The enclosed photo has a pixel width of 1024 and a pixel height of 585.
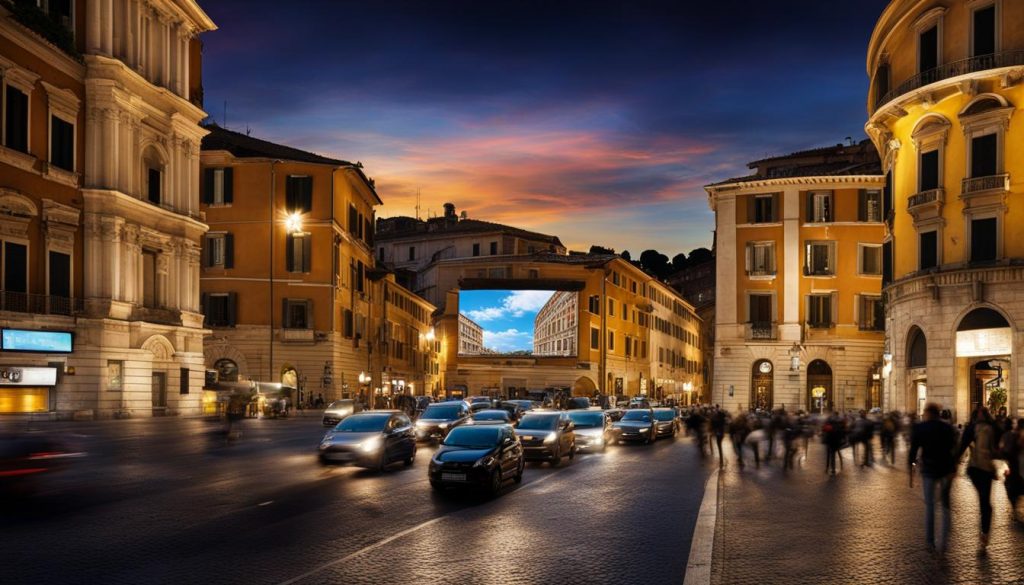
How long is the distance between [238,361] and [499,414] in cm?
3181

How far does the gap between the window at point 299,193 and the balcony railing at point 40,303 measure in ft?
74.5

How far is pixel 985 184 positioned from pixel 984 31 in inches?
249

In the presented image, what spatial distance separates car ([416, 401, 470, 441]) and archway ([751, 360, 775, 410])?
33584mm

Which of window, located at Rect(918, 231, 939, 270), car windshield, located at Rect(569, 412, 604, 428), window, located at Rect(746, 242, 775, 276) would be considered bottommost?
car windshield, located at Rect(569, 412, 604, 428)

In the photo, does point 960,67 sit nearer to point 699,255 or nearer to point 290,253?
point 290,253

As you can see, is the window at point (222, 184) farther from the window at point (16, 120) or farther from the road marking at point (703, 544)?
the road marking at point (703, 544)

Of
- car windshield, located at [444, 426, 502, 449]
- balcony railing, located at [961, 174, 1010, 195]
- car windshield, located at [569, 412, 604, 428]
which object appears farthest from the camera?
balcony railing, located at [961, 174, 1010, 195]

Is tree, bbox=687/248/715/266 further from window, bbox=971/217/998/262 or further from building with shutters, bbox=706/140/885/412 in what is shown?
window, bbox=971/217/998/262

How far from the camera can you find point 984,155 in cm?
4012

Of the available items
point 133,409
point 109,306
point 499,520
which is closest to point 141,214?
point 109,306

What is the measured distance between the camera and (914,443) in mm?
13320

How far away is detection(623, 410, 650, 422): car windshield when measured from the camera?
40.0m

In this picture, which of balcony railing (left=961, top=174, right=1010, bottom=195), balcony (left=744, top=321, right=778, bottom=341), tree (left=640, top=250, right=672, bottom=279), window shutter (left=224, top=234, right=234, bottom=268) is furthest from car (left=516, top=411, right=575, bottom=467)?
tree (left=640, top=250, right=672, bottom=279)

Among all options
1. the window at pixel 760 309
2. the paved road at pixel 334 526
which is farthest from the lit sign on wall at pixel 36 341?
the window at pixel 760 309
